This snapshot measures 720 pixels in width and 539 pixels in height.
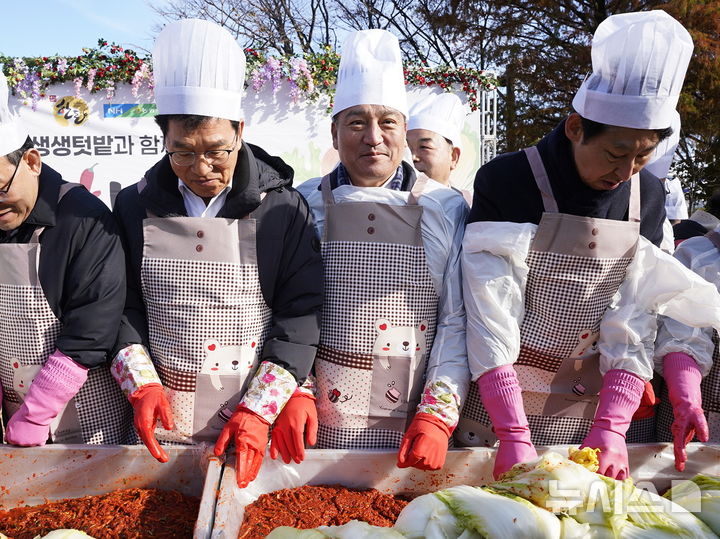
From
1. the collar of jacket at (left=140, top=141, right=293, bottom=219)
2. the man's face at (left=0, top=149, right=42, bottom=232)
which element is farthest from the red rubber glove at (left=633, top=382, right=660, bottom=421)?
the man's face at (left=0, top=149, right=42, bottom=232)

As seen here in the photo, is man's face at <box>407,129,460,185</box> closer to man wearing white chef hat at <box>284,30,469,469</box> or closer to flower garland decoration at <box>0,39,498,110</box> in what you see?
man wearing white chef hat at <box>284,30,469,469</box>

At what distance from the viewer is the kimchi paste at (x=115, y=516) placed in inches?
57.5

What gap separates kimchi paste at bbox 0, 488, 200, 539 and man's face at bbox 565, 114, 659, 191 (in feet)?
4.82

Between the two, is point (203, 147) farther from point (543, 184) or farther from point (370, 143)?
point (543, 184)

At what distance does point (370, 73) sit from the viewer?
78.7 inches

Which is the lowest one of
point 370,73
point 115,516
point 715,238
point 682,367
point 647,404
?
point 115,516

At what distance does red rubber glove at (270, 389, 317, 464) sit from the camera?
1.66 meters

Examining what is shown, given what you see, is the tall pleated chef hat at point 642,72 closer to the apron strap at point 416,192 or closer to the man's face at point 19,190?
the apron strap at point 416,192

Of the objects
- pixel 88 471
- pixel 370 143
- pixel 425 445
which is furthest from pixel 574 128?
pixel 88 471

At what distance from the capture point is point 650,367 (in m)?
1.77

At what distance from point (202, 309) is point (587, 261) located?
118 cm

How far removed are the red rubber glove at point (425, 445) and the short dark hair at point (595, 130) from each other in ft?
3.03

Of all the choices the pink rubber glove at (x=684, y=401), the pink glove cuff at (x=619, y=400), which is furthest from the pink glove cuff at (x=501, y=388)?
the pink rubber glove at (x=684, y=401)

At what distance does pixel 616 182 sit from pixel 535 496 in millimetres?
938
